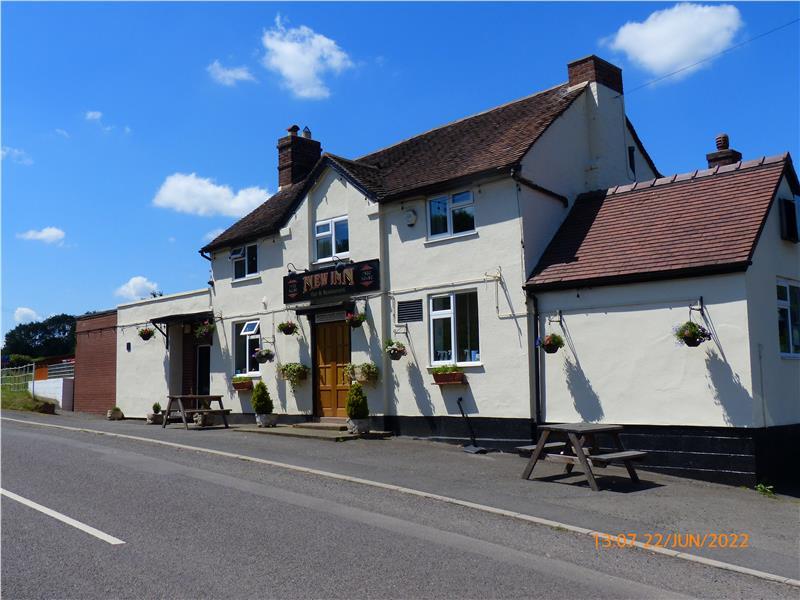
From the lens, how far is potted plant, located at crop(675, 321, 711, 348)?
1191cm

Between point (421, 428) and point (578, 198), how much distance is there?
637 centimetres

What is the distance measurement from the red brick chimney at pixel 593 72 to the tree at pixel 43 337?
79.0 m

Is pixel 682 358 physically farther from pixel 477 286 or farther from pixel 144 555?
pixel 144 555

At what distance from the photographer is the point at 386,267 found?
57.1ft

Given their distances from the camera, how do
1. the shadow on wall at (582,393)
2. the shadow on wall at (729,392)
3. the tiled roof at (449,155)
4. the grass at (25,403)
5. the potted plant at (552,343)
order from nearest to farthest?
the shadow on wall at (729,392) < the shadow on wall at (582,393) < the potted plant at (552,343) < the tiled roof at (449,155) < the grass at (25,403)

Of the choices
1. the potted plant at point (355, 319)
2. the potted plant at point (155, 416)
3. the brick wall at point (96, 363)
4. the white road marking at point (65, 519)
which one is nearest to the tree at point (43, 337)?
the brick wall at point (96, 363)

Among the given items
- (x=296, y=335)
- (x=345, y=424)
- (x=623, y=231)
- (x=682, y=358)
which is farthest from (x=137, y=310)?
(x=682, y=358)

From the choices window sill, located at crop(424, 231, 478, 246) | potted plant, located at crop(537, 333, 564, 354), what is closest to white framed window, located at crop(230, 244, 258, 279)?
window sill, located at crop(424, 231, 478, 246)

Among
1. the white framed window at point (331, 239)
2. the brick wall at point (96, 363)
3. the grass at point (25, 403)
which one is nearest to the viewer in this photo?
the white framed window at point (331, 239)

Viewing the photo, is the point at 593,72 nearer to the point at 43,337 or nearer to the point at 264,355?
the point at 264,355

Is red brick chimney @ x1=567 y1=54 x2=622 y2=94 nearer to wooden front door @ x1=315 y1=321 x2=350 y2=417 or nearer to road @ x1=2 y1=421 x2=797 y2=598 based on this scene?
wooden front door @ x1=315 y1=321 x2=350 y2=417

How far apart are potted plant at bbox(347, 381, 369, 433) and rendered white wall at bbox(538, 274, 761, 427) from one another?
14.1ft

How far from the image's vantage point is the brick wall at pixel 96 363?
88.7 ft

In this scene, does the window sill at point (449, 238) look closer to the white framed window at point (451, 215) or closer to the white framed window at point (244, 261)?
the white framed window at point (451, 215)
